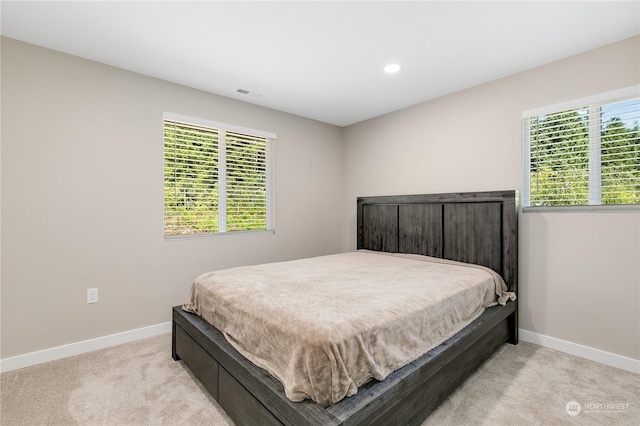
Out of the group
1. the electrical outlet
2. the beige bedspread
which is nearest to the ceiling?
the beige bedspread

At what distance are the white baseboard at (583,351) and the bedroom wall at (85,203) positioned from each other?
296 centimetres

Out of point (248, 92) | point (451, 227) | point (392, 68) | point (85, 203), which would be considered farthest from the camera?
point (248, 92)

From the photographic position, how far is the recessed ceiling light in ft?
8.52

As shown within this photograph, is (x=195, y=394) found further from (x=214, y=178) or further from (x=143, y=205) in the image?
(x=214, y=178)

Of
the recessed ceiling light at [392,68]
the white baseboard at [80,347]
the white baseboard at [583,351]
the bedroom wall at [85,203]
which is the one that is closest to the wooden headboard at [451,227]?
the white baseboard at [583,351]

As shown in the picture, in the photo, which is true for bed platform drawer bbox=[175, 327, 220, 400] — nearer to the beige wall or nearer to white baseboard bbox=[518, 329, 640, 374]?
the beige wall

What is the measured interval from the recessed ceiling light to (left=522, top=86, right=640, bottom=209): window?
3.94 feet

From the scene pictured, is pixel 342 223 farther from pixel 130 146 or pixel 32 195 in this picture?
pixel 32 195

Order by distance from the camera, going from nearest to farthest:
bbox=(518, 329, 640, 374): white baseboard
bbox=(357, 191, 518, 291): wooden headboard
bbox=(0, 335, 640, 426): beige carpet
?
bbox=(0, 335, 640, 426): beige carpet
bbox=(518, 329, 640, 374): white baseboard
bbox=(357, 191, 518, 291): wooden headboard

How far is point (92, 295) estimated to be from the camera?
2535mm

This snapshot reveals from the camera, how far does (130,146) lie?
8.91 ft

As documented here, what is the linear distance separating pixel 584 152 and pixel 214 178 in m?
3.36

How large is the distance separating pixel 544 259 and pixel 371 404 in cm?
220

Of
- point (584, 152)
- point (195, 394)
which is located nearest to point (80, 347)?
point (195, 394)
